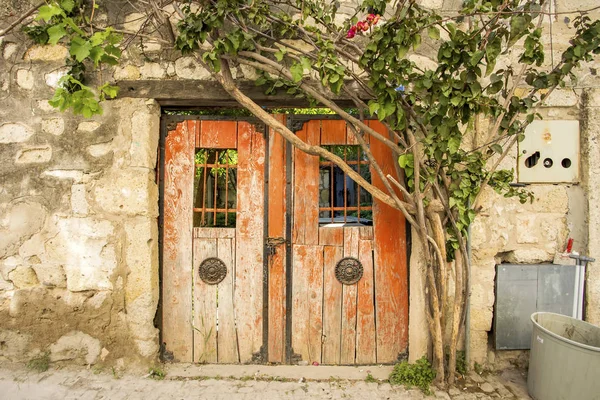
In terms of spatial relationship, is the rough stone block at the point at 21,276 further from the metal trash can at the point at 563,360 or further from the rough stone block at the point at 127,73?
the metal trash can at the point at 563,360

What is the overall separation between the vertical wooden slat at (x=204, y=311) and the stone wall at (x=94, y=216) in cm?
34

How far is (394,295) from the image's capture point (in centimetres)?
277

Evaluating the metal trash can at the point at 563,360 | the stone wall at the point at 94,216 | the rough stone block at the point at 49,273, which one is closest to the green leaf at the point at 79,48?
the stone wall at the point at 94,216

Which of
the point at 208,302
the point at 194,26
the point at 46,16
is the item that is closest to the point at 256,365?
the point at 208,302

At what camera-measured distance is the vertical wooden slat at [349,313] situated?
2781 millimetres

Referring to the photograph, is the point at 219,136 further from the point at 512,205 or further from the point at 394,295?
the point at 512,205

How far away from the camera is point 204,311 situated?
2820 mm

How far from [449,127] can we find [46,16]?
2230 mm

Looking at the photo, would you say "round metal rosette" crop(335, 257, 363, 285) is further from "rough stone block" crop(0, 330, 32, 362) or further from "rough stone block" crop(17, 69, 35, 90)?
"rough stone block" crop(17, 69, 35, 90)

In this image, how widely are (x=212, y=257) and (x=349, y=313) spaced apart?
1150mm

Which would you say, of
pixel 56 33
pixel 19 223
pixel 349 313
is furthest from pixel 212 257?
pixel 56 33

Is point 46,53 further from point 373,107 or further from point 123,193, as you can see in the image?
point 373,107

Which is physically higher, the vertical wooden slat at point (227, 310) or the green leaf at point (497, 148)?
the green leaf at point (497, 148)

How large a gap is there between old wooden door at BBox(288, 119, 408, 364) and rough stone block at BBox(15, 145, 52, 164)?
1.81m
